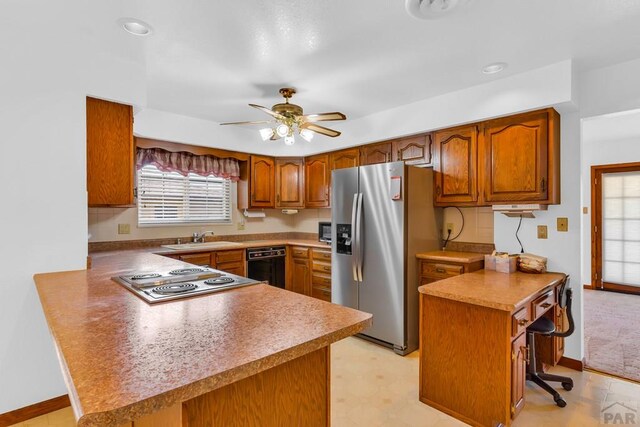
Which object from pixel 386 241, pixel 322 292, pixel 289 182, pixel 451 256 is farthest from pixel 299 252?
pixel 451 256

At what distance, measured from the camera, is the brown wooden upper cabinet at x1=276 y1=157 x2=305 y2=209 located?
15.3 feet

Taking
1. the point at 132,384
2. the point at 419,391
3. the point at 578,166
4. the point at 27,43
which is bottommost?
the point at 419,391

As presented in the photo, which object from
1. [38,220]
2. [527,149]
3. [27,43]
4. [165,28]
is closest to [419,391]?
[527,149]

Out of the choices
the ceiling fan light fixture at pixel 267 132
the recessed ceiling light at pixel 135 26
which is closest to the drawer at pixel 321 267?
the ceiling fan light fixture at pixel 267 132

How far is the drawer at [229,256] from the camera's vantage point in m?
3.74

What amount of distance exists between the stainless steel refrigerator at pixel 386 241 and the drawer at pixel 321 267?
1.43 ft

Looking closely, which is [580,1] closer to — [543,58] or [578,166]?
[543,58]

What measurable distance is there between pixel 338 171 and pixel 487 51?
173 centimetres

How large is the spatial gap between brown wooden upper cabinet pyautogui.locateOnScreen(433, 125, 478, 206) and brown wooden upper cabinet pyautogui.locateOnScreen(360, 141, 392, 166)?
0.55 meters

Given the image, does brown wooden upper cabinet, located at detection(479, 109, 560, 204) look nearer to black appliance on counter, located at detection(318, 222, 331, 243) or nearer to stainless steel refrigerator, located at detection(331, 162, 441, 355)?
stainless steel refrigerator, located at detection(331, 162, 441, 355)

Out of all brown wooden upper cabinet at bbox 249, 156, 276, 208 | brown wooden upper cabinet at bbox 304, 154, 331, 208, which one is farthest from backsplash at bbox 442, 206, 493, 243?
brown wooden upper cabinet at bbox 249, 156, 276, 208

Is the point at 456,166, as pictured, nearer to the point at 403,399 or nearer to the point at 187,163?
the point at 403,399

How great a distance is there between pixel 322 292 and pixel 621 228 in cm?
486

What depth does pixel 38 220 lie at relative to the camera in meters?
2.04
